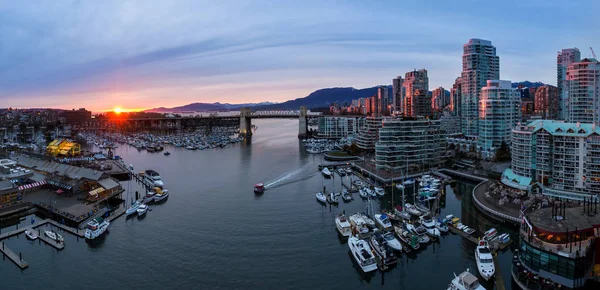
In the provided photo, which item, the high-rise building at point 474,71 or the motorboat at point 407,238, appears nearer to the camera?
the motorboat at point 407,238

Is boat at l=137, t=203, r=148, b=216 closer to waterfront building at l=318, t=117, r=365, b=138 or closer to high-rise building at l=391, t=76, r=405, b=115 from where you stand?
waterfront building at l=318, t=117, r=365, b=138

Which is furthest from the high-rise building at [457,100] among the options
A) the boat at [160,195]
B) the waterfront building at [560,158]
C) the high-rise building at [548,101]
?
the boat at [160,195]

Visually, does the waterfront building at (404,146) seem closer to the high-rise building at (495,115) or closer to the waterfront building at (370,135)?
the high-rise building at (495,115)

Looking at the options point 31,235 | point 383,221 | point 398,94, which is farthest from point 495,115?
point 398,94

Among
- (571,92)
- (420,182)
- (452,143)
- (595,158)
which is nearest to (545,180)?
(595,158)

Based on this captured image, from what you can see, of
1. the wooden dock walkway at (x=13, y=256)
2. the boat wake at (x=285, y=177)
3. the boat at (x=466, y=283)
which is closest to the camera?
the boat at (x=466, y=283)

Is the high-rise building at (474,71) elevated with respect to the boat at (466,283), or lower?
elevated

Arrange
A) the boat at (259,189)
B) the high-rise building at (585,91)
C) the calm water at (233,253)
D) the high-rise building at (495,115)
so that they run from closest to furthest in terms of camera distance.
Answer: the calm water at (233,253)
the boat at (259,189)
the high-rise building at (585,91)
the high-rise building at (495,115)

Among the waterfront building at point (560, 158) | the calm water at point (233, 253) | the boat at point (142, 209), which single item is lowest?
the calm water at point (233, 253)
